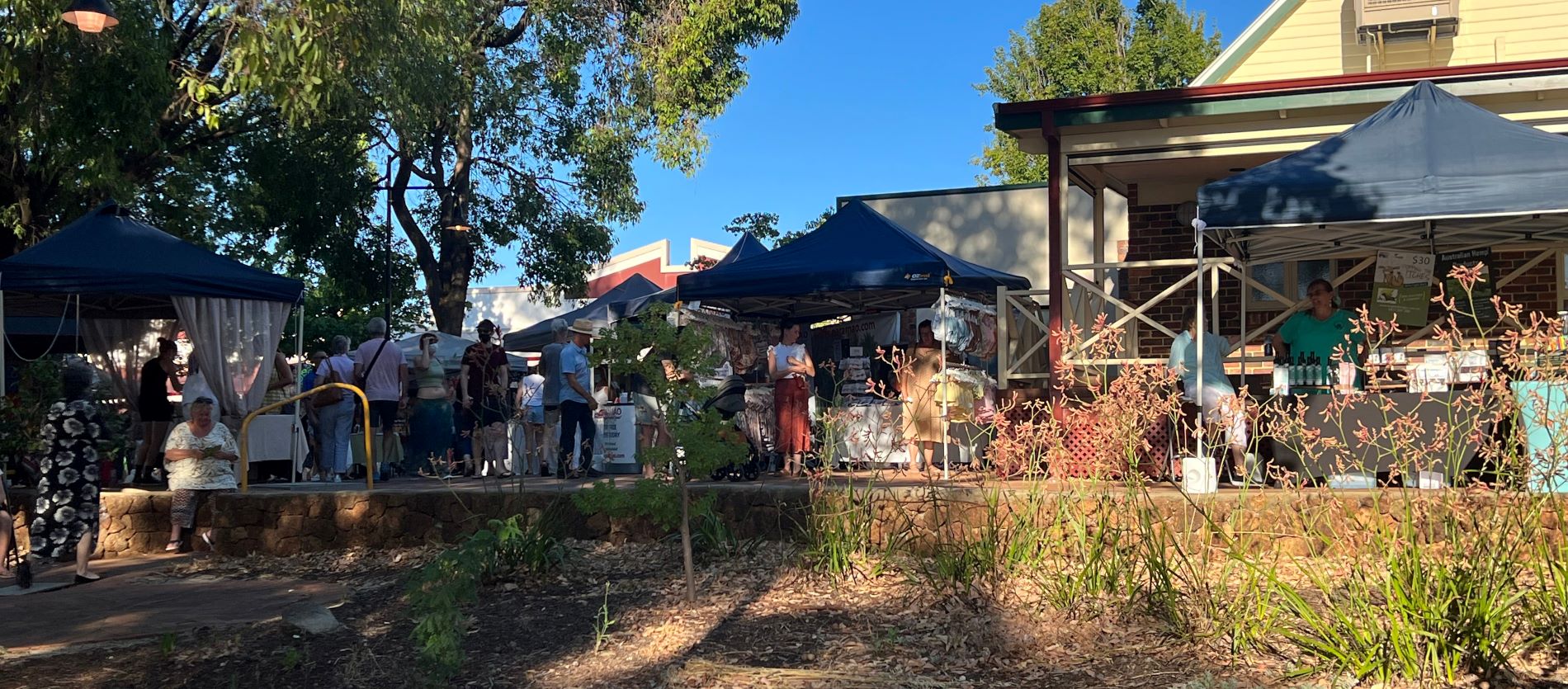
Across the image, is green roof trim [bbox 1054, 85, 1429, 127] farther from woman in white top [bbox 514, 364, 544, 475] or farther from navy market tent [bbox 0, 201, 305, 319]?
navy market tent [bbox 0, 201, 305, 319]

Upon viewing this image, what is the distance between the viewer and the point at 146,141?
12.9 metres

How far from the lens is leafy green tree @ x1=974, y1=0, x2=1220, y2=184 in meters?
31.5

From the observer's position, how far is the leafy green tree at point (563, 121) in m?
20.9

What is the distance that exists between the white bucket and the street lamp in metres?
7.69

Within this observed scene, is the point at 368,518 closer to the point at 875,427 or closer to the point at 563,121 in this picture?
the point at 875,427

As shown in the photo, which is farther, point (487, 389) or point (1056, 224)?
point (487, 389)

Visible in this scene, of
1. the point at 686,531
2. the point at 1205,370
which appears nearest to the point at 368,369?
the point at 686,531

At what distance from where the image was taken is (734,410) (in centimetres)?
1128

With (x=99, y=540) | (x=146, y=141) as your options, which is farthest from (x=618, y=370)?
(x=146, y=141)

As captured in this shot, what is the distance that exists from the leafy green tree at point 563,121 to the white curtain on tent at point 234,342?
749 cm

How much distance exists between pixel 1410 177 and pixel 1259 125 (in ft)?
7.50

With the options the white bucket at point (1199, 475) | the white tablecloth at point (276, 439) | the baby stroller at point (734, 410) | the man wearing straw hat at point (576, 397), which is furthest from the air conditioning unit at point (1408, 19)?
the white tablecloth at point (276, 439)

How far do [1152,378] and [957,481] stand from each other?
279 cm

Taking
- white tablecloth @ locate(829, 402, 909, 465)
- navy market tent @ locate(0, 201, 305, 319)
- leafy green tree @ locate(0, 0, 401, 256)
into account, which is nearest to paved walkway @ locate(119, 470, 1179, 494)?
white tablecloth @ locate(829, 402, 909, 465)
